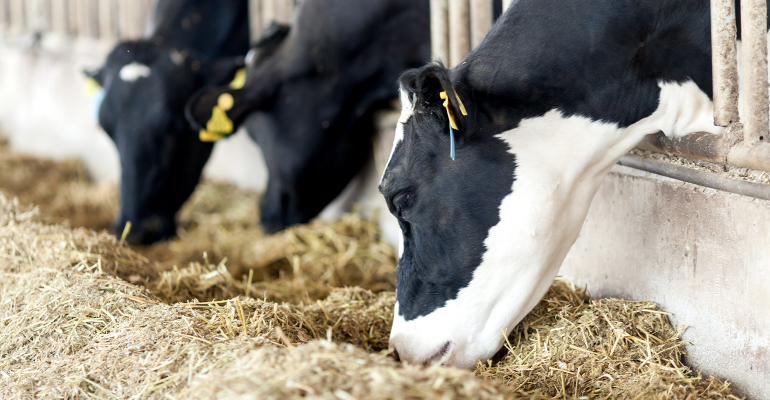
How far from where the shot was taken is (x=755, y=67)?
69.7 inches

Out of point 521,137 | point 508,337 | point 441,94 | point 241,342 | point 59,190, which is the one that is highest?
point 441,94

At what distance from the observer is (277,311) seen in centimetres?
201

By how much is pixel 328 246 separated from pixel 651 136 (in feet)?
6.94

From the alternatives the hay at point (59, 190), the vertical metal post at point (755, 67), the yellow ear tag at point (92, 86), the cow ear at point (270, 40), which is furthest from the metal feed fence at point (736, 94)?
the hay at point (59, 190)

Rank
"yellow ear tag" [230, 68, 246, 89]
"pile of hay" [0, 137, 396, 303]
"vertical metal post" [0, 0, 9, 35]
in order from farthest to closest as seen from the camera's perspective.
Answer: "vertical metal post" [0, 0, 9, 35]
"yellow ear tag" [230, 68, 246, 89]
"pile of hay" [0, 137, 396, 303]

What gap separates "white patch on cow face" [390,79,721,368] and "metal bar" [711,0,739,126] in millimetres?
127

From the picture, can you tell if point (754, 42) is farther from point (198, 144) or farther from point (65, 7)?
point (65, 7)

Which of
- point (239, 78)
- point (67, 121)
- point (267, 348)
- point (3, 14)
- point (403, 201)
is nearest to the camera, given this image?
point (267, 348)

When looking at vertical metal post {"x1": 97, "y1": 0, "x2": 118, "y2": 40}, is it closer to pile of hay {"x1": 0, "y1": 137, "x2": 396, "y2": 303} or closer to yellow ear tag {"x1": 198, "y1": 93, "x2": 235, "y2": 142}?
pile of hay {"x1": 0, "y1": 137, "x2": 396, "y2": 303}

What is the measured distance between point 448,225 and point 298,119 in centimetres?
195

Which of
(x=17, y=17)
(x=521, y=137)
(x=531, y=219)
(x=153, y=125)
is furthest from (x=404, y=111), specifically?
(x=17, y=17)

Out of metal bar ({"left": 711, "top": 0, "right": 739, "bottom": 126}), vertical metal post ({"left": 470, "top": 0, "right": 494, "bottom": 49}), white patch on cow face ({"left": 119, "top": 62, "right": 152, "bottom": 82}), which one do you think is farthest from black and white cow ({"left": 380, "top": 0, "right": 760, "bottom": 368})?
white patch on cow face ({"left": 119, "top": 62, "right": 152, "bottom": 82})

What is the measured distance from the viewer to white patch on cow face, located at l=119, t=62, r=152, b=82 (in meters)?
4.14

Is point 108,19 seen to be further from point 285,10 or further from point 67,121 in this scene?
point 285,10
